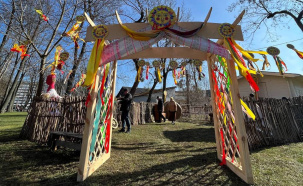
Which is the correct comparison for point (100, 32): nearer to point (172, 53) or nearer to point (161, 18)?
point (161, 18)

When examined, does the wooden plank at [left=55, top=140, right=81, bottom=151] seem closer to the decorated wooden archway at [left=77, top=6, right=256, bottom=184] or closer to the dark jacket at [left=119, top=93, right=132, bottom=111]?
the decorated wooden archway at [left=77, top=6, right=256, bottom=184]

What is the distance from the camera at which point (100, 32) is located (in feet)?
8.30

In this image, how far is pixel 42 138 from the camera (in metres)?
4.50

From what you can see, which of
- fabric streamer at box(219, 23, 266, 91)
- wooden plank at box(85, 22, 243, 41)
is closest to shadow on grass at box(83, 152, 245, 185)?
fabric streamer at box(219, 23, 266, 91)

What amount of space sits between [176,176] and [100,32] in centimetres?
249

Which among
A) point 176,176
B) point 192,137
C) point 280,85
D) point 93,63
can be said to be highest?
point 280,85

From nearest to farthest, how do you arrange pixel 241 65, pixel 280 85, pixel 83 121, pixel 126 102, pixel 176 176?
pixel 241 65 < pixel 176 176 < pixel 83 121 < pixel 126 102 < pixel 280 85

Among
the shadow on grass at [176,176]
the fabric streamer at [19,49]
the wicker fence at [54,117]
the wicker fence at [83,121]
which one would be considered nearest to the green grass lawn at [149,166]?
the shadow on grass at [176,176]

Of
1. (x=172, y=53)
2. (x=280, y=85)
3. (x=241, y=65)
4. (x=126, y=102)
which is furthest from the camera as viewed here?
(x=280, y=85)

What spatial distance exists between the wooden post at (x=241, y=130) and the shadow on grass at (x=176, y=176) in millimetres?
174

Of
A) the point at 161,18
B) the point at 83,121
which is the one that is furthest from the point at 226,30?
the point at 83,121

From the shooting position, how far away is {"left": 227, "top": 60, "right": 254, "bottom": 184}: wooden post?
2242 mm

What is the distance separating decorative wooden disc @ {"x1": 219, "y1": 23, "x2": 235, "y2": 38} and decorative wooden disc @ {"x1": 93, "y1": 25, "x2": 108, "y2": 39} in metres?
1.79

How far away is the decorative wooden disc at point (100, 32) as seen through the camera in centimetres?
252
